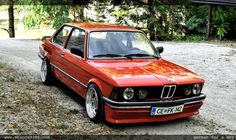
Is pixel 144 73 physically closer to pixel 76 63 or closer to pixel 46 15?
pixel 76 63

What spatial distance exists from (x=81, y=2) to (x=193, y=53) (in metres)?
9.20

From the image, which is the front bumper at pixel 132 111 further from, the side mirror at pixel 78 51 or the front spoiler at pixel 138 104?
the side mirror at pixel 78 51

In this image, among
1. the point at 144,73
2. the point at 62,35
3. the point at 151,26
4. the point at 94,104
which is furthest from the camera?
the point at 151,26

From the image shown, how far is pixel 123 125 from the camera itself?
6.54 meters

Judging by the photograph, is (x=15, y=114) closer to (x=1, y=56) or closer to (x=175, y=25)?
(x=1, y=56)

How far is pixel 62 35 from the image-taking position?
8781 mm

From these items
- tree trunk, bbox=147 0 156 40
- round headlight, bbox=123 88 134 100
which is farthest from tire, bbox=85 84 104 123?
tree trunk, bbox=147 0 156 40

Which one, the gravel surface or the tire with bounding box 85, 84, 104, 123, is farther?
the tire with bounding box 85, 84, 104, 123

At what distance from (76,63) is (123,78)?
1.51 metres

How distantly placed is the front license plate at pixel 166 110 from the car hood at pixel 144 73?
405mm

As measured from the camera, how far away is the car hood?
20.3 feet

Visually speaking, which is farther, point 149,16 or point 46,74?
point 149,16

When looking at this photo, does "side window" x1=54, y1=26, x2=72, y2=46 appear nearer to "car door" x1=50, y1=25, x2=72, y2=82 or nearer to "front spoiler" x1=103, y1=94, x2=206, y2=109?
"car door" x1=50, y1=25, x2=72, y2=82

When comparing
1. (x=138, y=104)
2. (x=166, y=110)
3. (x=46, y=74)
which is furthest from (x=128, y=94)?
(x=46, y=74)
